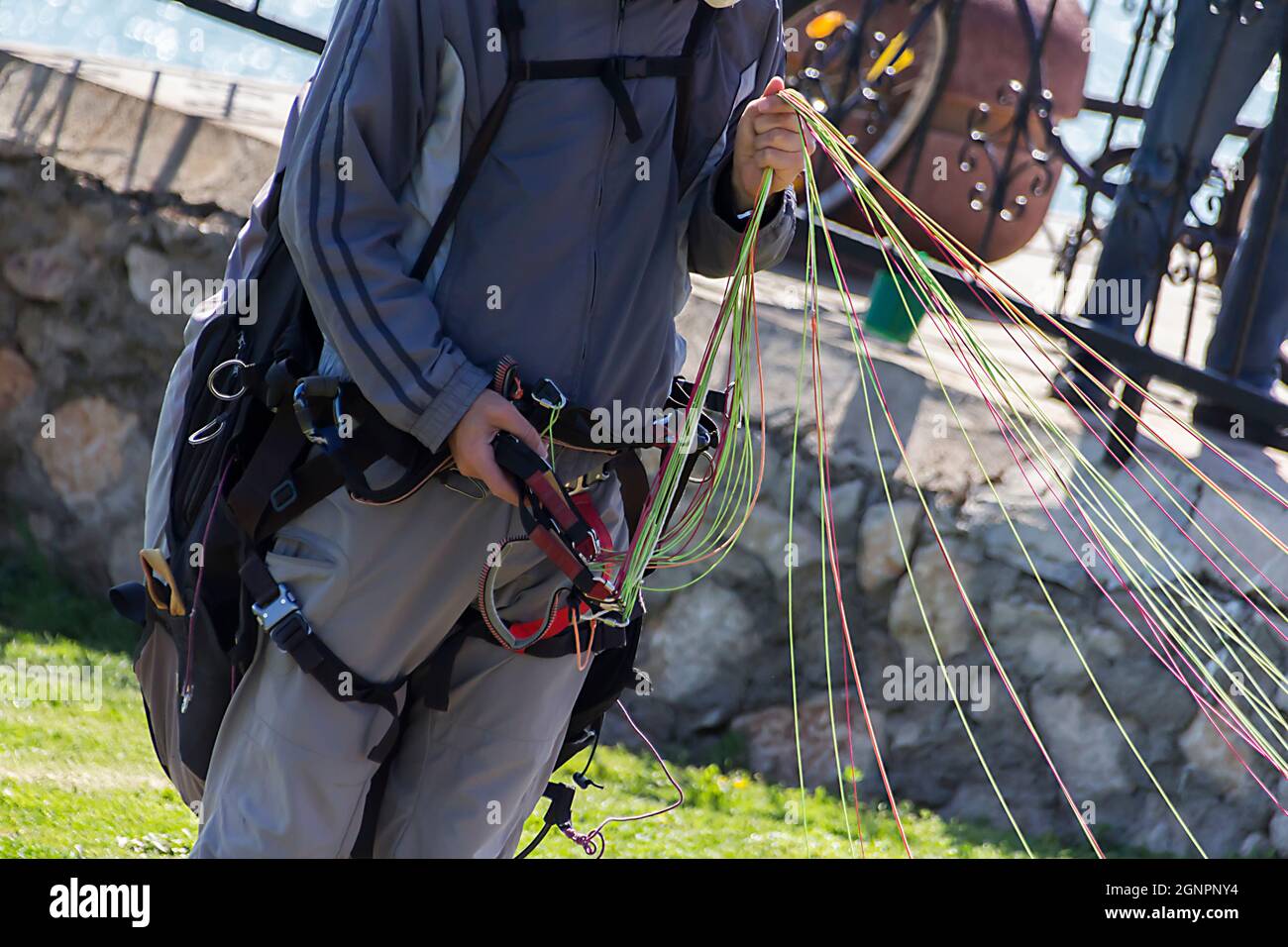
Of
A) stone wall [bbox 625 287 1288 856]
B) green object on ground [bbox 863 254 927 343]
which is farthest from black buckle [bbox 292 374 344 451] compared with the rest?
green object on ground [bbox 863 254 927 343]

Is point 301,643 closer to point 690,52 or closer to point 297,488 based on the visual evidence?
point 297,488

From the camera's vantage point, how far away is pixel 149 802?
3295 mm

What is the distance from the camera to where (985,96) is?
4.55 metres

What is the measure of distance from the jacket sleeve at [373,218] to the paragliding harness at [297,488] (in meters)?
0.08

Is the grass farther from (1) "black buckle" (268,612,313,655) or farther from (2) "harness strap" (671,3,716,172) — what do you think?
(2) "harness strap" (671,3,716,172)

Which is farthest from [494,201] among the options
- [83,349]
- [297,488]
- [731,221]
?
[83,349]

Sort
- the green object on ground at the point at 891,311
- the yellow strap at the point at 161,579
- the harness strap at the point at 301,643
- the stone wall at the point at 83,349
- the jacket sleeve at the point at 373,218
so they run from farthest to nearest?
the stone wall at the point at 83,349 < the green object on ground at the point at 891,311 < the yellow strap at the point at 161,579 < the harness strap at the point at 301,643 < the jacket sleeve at the point at 373,218

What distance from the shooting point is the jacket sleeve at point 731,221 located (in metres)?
2.04

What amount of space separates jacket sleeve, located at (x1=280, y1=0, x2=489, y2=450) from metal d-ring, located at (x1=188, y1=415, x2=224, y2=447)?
32 centimetres

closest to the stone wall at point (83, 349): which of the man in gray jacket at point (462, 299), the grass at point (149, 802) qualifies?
the grass at point (149, 802)

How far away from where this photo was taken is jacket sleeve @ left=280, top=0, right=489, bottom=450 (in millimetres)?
1769

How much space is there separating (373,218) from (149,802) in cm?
205

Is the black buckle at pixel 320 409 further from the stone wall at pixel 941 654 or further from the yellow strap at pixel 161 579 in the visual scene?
the stone wall at pixel 941 654
